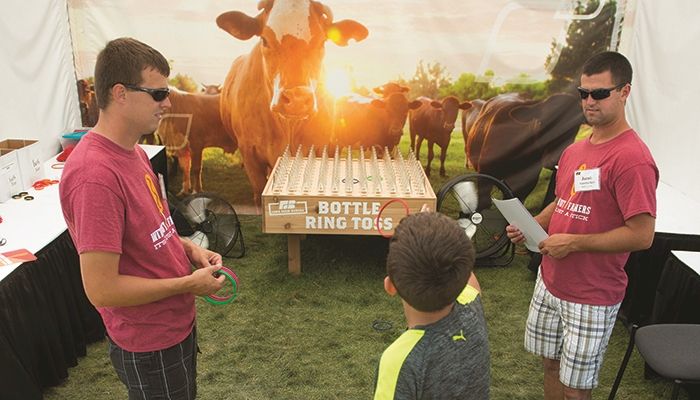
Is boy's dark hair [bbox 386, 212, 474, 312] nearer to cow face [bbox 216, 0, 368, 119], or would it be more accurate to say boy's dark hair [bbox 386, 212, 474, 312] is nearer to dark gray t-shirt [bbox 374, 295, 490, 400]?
dark gray t-shirt [bbox 374, 295, 490, 400]

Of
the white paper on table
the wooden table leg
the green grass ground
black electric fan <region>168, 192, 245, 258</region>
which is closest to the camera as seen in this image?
the white paper on table

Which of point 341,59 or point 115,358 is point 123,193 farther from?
point 341,59

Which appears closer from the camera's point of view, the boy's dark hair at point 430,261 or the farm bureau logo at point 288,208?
the boy's dark hair at point 430,261

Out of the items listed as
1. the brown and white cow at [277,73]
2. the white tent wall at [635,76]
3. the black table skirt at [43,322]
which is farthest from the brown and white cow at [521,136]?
the black table skirt at [43,322]

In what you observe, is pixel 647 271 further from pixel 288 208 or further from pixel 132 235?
pixel 132 235

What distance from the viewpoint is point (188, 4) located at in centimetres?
474

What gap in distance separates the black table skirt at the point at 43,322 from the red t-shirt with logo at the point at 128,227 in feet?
3.35

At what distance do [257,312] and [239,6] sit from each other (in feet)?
9.74

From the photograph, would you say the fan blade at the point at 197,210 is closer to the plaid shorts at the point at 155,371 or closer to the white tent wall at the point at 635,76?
the white tent wall at the point at 635,76

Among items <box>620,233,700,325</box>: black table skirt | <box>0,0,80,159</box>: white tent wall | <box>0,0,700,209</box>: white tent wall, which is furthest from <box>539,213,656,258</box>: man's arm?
<box>0,0,80,159</box>: white tent wall

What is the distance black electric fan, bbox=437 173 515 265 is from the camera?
4219mm

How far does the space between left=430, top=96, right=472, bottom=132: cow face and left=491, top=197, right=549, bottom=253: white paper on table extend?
2.80 meters

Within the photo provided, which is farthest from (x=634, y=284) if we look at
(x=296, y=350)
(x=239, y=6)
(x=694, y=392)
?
(x=239, y=6)

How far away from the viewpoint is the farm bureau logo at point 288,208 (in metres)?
3.73
